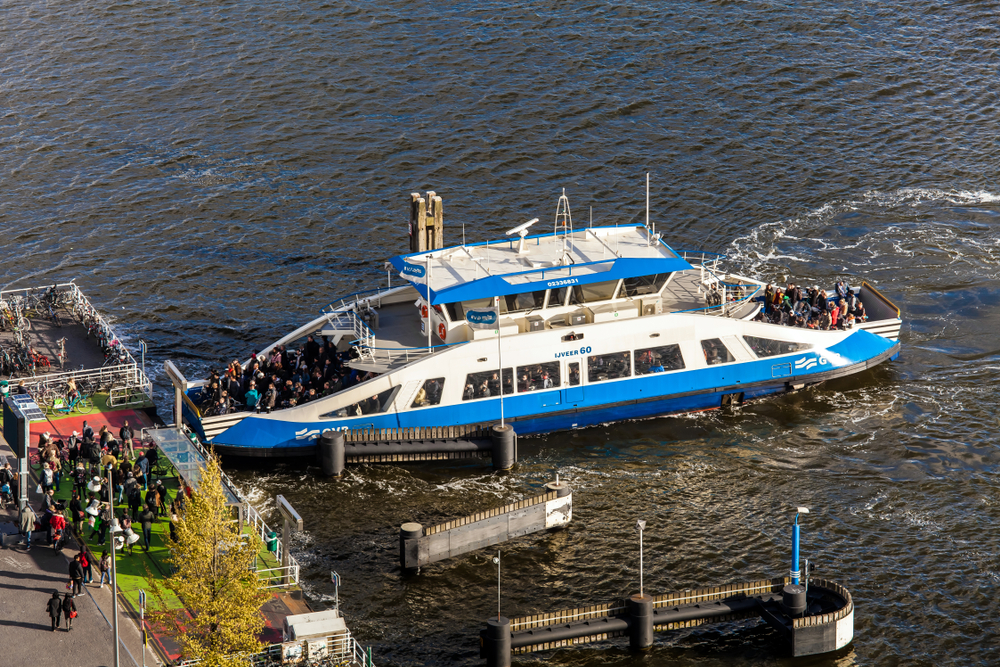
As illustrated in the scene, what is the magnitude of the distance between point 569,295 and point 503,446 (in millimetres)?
7391

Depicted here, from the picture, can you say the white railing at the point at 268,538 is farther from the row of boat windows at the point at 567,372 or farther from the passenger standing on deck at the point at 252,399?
the row of boat windows at the point at 567,372

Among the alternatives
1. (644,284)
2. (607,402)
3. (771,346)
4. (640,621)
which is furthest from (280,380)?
(771,346)

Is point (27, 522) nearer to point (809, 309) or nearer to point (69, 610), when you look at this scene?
point (69, 610)

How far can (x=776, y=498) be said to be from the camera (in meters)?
52.1

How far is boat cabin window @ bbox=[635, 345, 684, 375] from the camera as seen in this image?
5678 centimetres

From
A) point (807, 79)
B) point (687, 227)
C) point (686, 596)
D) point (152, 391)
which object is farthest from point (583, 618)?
point (807, 79)

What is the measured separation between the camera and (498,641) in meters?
41.2

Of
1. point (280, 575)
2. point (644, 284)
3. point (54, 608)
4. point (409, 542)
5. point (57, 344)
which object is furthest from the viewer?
point (57, 344)

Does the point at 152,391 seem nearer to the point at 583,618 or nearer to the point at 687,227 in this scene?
the point at 583,618

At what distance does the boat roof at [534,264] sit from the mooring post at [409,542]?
1101 centimetres

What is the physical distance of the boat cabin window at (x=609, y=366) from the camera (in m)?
56.4

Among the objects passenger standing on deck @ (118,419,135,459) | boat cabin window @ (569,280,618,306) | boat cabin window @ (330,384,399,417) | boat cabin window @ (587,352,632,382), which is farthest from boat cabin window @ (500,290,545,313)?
passenger standing on deck @ (118,419,135,459)

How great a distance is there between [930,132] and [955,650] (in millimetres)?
47583

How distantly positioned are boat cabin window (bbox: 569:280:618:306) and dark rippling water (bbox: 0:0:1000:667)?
5932 mm
